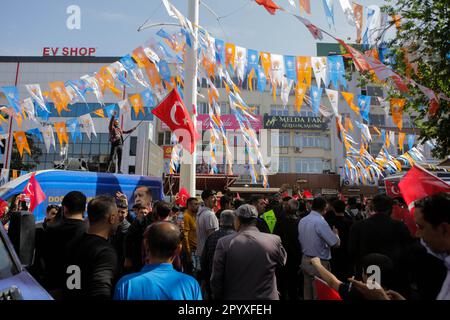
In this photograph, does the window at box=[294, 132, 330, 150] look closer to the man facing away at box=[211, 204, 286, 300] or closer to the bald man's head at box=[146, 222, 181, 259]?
the man facing away at box=[211, 204, 286, 300]

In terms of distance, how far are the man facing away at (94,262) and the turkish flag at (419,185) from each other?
319 cm

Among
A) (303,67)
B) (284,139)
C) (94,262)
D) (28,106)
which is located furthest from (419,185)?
(284,139)

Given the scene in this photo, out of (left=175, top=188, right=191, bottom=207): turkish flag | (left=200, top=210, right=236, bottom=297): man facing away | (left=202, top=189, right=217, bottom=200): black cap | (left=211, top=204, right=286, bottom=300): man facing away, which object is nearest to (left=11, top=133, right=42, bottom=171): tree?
(left=175, top=188, right=191, bottom=207): turkish flag

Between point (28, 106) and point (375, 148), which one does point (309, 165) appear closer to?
point (375, 148)

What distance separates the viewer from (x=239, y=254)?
11.5ft

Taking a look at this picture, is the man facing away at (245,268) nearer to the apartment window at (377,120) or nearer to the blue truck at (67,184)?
the blue truck at (67,184)

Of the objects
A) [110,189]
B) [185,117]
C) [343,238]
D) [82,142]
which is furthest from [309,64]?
[82,142]

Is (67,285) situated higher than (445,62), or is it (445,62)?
(445,62)

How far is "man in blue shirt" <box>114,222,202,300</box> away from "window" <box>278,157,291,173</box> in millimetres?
36340

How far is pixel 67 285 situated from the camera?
281cm

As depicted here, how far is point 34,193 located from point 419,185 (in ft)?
24.0

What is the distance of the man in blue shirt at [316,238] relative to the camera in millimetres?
5449

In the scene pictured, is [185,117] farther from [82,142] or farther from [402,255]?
[82,142]
